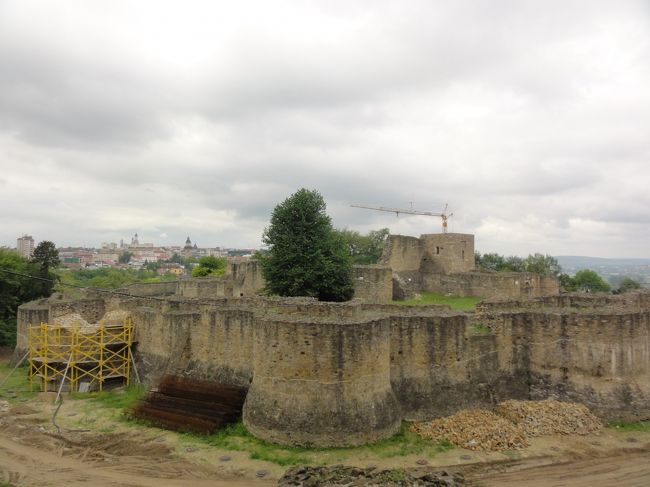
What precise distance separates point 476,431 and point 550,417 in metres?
3.08

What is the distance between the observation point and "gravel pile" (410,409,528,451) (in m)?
14.5

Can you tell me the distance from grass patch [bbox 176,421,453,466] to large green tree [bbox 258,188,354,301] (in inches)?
549

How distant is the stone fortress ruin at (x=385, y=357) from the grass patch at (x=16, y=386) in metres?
4.85

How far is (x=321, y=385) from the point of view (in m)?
14.4

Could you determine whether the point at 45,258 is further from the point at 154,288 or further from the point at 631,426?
the point at 631,426

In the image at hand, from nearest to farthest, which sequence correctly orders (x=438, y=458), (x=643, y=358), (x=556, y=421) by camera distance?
(x=438, y=458)
(x=556, y=421)
(x=643, y=358)

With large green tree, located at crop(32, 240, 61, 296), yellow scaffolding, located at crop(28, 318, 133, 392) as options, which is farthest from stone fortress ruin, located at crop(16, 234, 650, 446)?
large green tree, located at crop(32, 240, 61, 296)

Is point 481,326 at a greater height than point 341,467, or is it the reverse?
point 481,326

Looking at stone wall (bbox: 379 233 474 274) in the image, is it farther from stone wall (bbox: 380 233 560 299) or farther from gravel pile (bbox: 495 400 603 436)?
gravel pile (bbox: 495 400 603 436)

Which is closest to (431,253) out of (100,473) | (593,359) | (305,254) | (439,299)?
(439,299)

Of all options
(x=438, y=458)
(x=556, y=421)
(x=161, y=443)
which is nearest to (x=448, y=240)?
(x=556, y=421)

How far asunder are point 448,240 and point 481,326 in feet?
66.4

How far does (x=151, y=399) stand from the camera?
1728 cm

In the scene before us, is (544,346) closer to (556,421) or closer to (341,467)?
(556,421)
